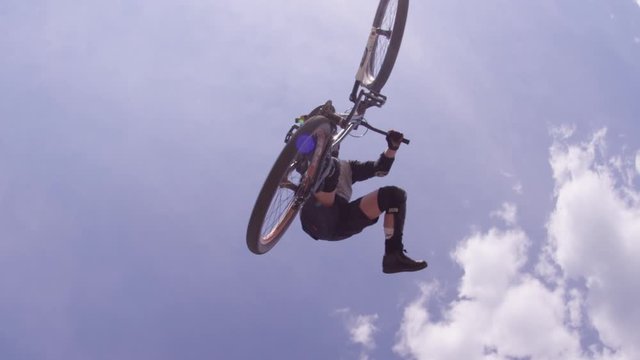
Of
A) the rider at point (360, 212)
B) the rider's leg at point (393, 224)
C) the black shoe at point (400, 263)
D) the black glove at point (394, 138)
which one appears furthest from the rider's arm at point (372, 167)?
the black shoe at point (400, 263)

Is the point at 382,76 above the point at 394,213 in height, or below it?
above

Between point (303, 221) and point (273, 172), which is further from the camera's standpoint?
point (303, 221)

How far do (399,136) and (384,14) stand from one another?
3125 mm

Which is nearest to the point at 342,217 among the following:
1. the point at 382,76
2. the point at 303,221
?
the point at 303,221

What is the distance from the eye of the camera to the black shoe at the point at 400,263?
5336mm

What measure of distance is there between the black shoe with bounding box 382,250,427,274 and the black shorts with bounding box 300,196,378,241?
573 mm

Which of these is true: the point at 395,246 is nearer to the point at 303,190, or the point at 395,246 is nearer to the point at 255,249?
the point at 303,190

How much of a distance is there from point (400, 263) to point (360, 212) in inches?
32.6

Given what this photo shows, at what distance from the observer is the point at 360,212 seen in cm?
564

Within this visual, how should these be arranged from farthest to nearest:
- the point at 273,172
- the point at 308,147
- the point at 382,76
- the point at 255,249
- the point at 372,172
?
the point at 382,76
the point at 372,172
the point at 255,249
the point at 308,147
the point at 273,172

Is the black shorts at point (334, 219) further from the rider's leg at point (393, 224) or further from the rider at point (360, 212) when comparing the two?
the rider's leg at point (393, 224)

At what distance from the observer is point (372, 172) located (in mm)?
6137

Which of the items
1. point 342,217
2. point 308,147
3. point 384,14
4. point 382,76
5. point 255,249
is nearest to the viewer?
point 308,147

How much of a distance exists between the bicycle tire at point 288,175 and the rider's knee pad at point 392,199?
3.16ft
